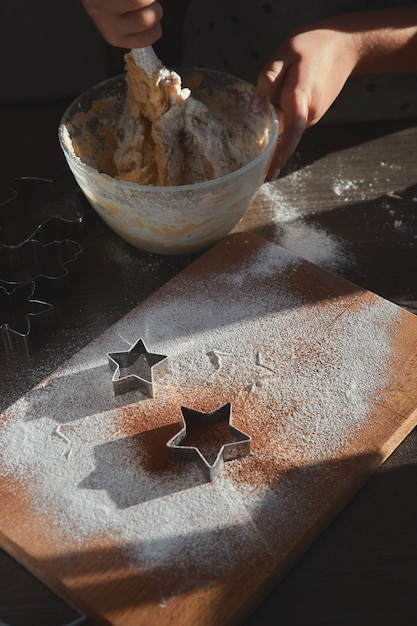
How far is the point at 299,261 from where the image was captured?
0.98 meters

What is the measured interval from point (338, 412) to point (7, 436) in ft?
1.20

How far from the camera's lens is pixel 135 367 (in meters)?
0.86

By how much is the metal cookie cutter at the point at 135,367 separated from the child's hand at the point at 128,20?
0.39 m

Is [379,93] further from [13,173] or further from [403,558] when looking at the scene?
[403,558]

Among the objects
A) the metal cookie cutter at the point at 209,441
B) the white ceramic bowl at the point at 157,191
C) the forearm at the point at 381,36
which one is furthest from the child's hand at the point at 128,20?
the metal cookie cutter at the point at 209,441

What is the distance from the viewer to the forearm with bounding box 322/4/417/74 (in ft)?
3.75

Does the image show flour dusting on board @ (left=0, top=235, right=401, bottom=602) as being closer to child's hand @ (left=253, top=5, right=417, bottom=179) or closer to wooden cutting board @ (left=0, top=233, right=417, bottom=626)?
wooden cutting board @ (left=0, top=233, right=417, bottom=626)

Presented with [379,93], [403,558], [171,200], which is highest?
[171,200]

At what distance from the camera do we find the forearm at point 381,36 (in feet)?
3.75

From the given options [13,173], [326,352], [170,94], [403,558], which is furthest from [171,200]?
[403,558]

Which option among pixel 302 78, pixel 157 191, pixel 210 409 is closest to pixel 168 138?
pixel 157 191

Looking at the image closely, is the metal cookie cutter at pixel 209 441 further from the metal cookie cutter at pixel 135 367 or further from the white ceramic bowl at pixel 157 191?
the white ceramic bowl at pixel 157 191

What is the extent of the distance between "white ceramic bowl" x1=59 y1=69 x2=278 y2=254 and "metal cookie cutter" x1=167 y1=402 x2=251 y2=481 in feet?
0.90

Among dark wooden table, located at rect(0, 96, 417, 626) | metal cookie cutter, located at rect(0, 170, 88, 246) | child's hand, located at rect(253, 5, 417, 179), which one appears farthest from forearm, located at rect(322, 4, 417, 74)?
metal cookie cutter, located at rect(0, 170, 88, 246)
